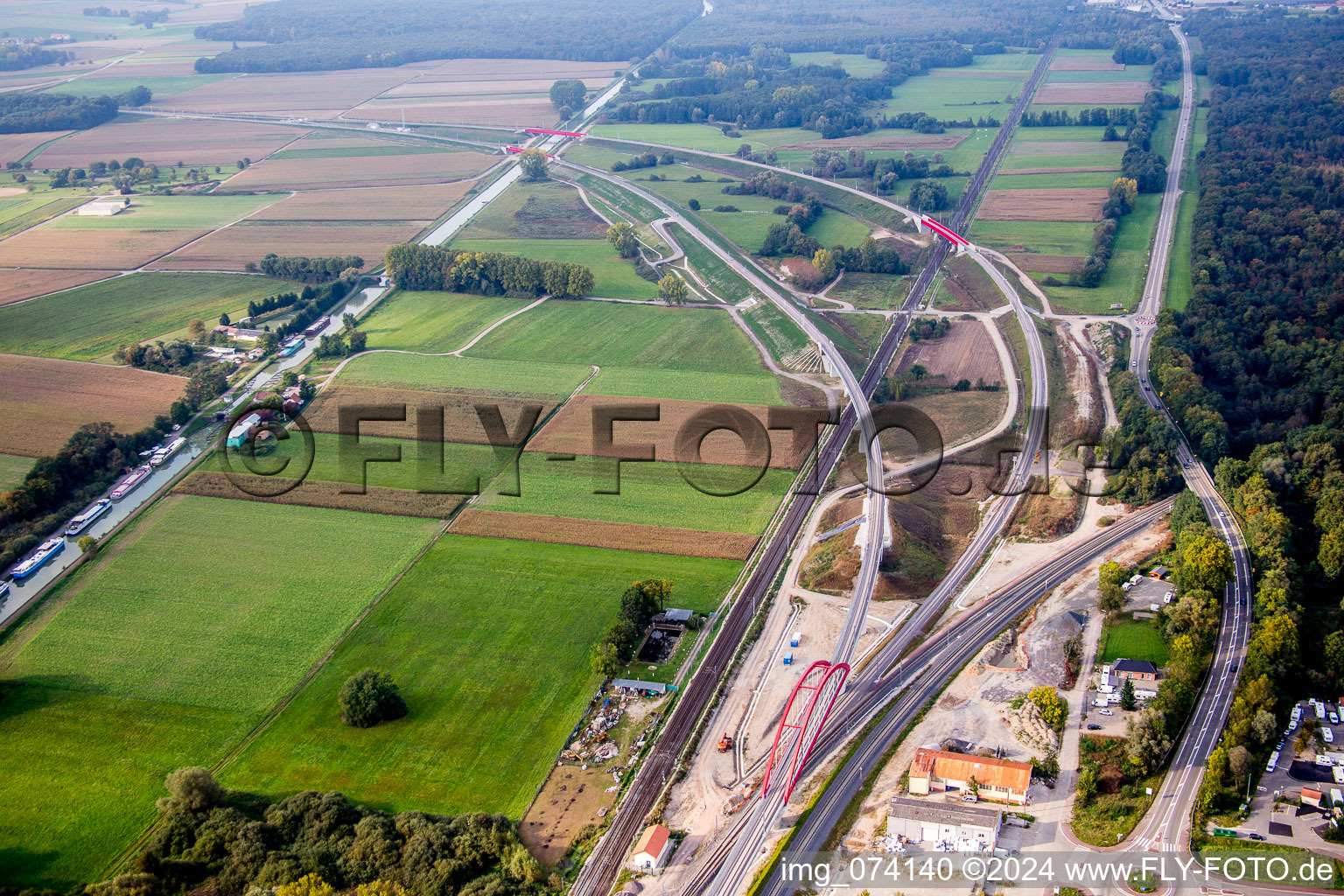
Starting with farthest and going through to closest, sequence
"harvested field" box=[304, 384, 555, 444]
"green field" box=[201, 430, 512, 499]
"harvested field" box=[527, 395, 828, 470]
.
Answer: "harvested field" box=[304, 384, 555, 444]
"harvested field" box=[527, 395, 828, 470]
"green field" box=[201, 430, 512, 499]

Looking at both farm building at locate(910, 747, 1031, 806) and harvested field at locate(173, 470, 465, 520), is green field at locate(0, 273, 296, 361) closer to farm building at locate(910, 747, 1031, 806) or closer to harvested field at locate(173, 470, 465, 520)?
harvested field at locate(173, 470, 465, 520)

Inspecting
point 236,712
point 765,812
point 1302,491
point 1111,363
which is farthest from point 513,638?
Answer: point 1111,363

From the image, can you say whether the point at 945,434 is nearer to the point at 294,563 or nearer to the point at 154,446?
the point at 294,563

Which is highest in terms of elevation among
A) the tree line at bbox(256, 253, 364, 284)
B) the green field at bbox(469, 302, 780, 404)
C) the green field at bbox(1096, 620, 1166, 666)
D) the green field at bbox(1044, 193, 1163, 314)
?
the green field at bbox(1044, 193, 1163, 314)

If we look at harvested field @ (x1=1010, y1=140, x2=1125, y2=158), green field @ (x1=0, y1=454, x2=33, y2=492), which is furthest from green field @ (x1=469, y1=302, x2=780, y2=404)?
harvested field @ (x1=1010, y1=140, x2=1125, y2=158)

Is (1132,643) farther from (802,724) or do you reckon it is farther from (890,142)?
(890,142)

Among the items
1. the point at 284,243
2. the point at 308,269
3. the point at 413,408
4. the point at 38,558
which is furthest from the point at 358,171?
the point at 38,558
